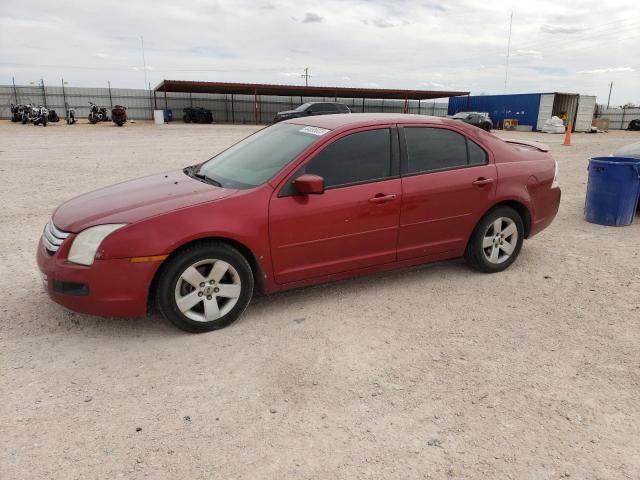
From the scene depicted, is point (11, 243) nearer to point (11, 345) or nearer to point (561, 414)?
point (11, 345)

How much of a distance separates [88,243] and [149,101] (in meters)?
42.1

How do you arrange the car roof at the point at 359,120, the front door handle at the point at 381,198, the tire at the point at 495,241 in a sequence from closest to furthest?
the front door handle at the point at 381,198
the car roof at the point at 359,120
the tire at the point at 495,241

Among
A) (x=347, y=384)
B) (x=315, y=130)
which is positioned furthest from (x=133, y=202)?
(x=347, y=384)

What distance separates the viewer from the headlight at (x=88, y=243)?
3375 millimetres

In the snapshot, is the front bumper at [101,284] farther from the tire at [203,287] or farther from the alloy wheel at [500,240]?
the alloy wheel at [500,240]

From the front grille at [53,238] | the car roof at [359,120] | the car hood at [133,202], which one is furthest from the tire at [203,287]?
the car roof at [359,120]

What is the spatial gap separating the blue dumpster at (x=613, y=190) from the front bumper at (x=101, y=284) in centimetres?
613

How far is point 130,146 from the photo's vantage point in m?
17.4

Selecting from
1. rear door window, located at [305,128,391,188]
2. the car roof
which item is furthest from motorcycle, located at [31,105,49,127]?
rear door window, located at [305,128,391,188]

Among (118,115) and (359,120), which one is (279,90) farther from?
(359,120)

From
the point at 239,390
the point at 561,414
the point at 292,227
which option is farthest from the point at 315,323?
the point at 561,414

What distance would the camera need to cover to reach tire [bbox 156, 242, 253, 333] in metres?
3.48

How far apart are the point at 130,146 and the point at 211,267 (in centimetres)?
1534

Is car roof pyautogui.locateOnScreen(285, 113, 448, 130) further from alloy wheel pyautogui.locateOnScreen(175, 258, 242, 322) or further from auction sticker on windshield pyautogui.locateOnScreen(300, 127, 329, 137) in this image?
alloy wheel pyautogui.locateOnScreen(175, 258, 242, 322)
